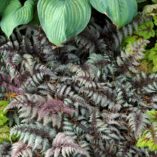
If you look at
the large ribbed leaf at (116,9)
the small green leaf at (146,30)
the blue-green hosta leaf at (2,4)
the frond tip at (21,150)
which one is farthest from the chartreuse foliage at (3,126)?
the small green leaf at (146,30)

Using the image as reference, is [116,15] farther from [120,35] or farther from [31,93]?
[31,93]

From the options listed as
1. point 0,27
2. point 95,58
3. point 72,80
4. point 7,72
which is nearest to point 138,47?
point 95,58

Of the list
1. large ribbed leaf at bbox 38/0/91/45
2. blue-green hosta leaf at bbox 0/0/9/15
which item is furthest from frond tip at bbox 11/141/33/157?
blue-green hosta leaf at bbox 0/0/9/15

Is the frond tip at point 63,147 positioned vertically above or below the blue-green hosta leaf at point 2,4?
below

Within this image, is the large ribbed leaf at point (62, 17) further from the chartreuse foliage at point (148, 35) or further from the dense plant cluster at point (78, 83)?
the chartreuse foliage at point (148, 35)

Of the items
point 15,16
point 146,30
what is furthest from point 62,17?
point 146,30
